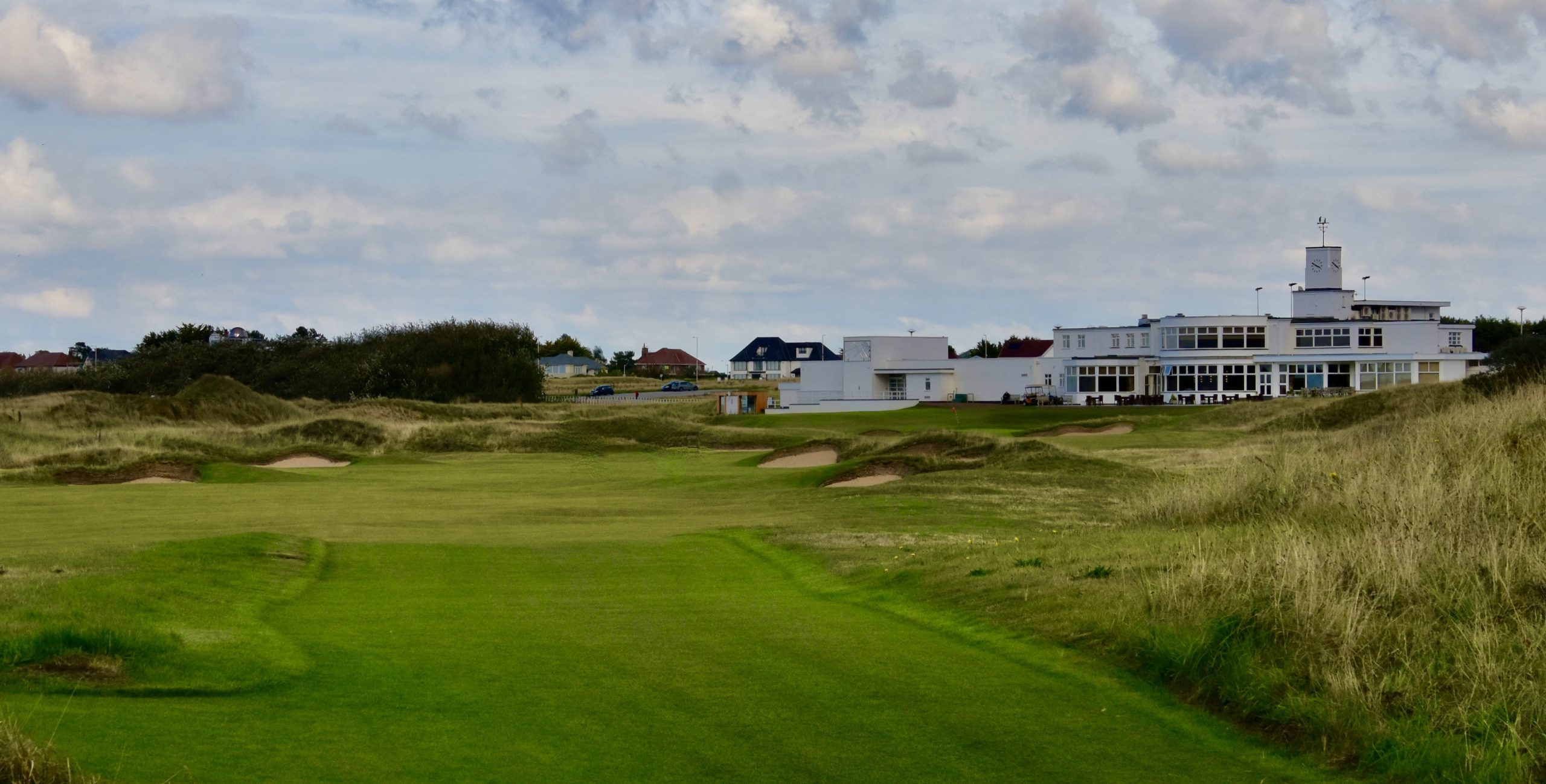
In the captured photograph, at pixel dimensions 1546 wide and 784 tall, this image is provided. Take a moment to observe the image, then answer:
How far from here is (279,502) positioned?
99.7 ft

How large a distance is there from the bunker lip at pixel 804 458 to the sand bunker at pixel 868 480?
8220 millimetres

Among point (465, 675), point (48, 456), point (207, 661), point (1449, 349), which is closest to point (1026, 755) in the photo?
point (465, 675)

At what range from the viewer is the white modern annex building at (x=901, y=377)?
3504 inches

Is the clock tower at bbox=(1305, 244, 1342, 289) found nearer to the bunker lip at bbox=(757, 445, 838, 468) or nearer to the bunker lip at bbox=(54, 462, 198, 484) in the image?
the bunker lip at bbox=(757, 445, 838, 468)

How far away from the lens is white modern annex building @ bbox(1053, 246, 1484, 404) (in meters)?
81.5

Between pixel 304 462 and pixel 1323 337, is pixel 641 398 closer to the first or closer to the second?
pixel 1323 337

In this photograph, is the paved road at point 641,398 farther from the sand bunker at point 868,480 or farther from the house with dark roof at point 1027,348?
the sand bunker at point 868,480

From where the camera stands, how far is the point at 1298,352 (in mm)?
82250

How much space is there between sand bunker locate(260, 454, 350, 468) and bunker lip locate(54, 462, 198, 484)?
6.73 m

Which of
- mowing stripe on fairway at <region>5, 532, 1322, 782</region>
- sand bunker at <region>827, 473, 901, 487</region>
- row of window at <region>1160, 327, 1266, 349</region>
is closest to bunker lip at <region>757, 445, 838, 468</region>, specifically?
sand bunker at <region>827, 473, 901, 487</region>

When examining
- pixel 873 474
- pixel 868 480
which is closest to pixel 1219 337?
pixel 873 474

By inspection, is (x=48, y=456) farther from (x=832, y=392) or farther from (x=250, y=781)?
(x=832, y=392)

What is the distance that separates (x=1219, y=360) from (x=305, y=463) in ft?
182

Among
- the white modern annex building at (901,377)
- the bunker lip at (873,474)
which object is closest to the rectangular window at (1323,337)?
the white modern annex building at (901,377)
